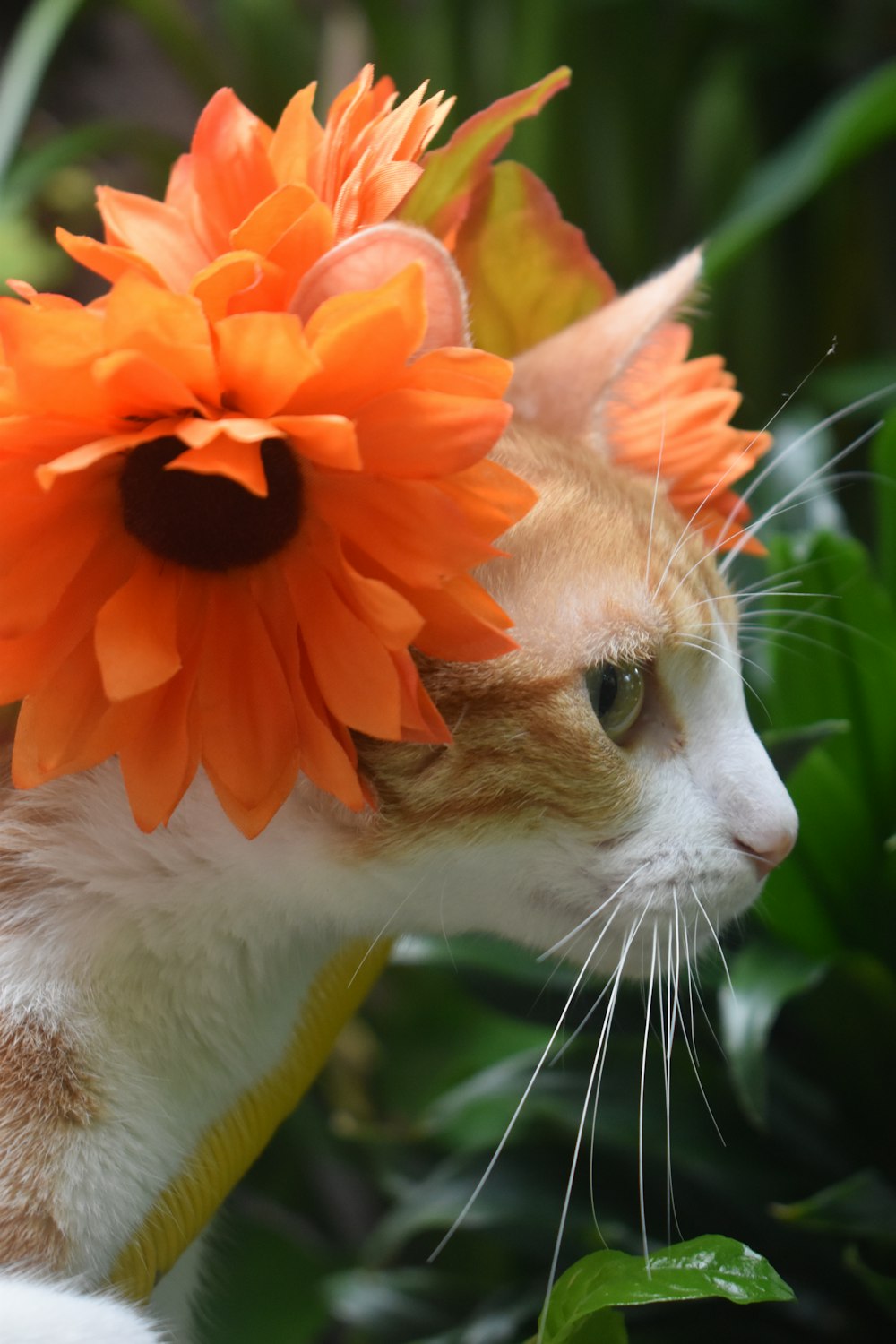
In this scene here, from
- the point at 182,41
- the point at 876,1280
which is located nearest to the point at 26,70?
the point at 182,41

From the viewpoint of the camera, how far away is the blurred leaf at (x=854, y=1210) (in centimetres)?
64

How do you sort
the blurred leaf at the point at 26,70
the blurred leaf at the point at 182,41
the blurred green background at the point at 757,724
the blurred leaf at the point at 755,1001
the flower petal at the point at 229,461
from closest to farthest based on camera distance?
the flower petal at the point at 229,461, the blurred leaf at the point at 755,1001, the blurred green background at the point at 757,724, the blurred leaf at the point at 26,70, the blurred leaf at the point at 182,41

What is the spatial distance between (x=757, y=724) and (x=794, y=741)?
8 centimetres

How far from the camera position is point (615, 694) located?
457 millimetres

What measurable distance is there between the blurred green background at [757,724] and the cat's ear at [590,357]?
104mm

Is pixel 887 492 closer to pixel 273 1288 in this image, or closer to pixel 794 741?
pixel 794 741

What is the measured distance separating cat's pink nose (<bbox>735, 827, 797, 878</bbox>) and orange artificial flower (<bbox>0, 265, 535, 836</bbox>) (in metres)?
0.15

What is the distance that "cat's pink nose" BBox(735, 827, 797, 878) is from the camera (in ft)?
1.56

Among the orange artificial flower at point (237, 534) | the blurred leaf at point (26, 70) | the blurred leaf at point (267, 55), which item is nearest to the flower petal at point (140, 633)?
the orange artificial flower at point (237, 534)

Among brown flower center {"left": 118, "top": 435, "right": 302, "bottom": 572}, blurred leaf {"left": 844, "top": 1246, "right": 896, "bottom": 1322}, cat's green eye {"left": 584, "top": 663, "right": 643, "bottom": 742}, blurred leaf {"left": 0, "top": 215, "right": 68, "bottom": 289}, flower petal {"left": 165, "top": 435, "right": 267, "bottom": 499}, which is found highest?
flower petal {"left": 165, "top": 435, "right": 267, "bottom": 499}

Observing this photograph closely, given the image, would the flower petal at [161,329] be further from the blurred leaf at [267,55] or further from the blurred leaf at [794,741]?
the blurred leaf at [267,55]

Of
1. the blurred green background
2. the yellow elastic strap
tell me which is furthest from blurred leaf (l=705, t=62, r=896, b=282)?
the yellow elastic strap

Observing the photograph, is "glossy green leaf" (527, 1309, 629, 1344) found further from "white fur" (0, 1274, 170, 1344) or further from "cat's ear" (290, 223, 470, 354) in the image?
"cat's ear" (290, 223, 470, 354)

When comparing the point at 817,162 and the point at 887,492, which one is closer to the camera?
the point at 887,492
